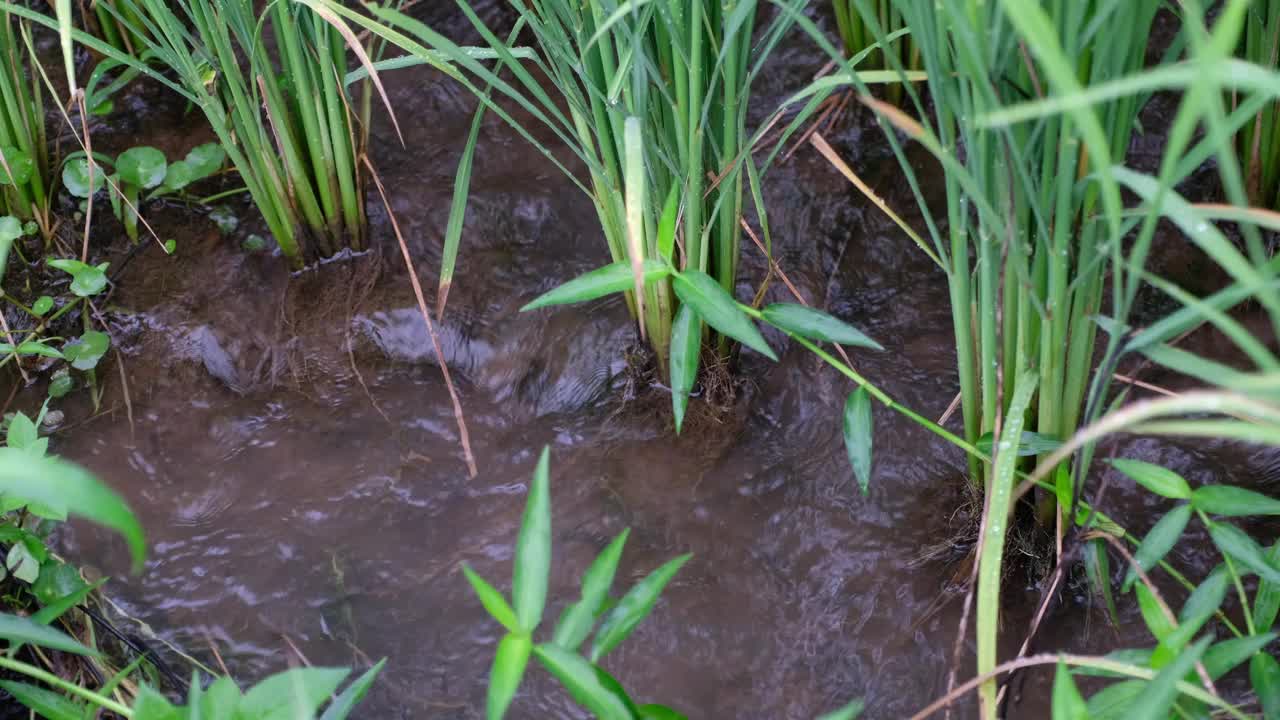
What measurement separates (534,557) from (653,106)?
0.62m

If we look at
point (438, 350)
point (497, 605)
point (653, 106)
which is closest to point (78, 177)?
point (438, 350)

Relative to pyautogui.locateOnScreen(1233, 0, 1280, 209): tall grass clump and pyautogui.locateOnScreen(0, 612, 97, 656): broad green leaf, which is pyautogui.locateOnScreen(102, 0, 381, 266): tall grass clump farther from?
pyautogui.locateOnScreen(1233, 0, 1280, 209): tall grass clump

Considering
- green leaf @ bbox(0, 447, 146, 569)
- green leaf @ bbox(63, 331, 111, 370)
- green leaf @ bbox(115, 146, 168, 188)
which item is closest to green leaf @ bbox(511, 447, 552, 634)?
green leaf @ bbox(0, 447, 146, 569)

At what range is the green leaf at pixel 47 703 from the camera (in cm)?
115

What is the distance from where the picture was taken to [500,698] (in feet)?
2.78

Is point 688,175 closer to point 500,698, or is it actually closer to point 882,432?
point 882,432

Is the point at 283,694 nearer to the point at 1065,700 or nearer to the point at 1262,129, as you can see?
the point at 1065,700

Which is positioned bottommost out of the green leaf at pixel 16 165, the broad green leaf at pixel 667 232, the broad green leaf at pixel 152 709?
the broad green leaf at pixel 152 709

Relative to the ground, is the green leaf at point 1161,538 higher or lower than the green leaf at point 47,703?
higher

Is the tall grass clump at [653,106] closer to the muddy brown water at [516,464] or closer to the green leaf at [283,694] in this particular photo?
the muddy brown water at [516,464]

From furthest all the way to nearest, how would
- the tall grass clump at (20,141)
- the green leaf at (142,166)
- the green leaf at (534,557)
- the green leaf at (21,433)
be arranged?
the green leaf at (142,166) < the tall grass clump at (20,141) < the green leaf at (21,433) < the green leaf at (534,557)

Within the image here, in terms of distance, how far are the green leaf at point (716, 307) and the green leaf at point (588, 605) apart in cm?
26

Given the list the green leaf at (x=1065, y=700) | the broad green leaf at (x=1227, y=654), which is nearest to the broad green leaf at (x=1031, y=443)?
the broad green leaf at (x=1227, y=654)

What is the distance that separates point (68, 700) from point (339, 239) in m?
0.81
